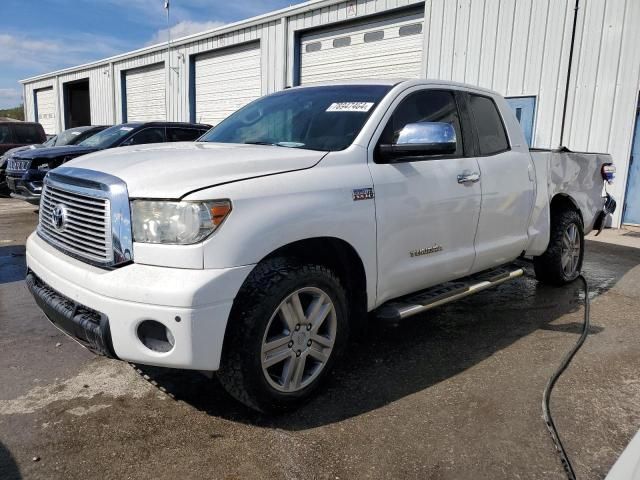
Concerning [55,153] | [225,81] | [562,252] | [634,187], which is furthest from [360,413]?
[225,81]

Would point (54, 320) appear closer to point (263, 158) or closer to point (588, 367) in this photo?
point (263, 158)

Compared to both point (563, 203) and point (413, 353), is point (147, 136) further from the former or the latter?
point (413, 353)

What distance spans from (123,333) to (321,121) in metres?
1.85

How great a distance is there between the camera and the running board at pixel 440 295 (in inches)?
130

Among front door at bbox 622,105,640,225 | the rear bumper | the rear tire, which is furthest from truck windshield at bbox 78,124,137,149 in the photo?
front door at bbox 622,105,640,225

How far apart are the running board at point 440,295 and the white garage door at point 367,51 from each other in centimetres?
821

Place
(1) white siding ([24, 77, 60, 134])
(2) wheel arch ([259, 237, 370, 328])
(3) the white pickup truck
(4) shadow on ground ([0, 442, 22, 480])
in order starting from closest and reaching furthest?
(4) shadow on ground ([0, 442, 22, 480]) → (3) the white pickup truck → (2) wheel arch ([259, 237, 370, 328]) → (1) white siding ([24, 77, 60, 134])

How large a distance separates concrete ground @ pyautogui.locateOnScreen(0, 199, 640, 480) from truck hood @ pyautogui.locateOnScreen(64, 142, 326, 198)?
1.25 m

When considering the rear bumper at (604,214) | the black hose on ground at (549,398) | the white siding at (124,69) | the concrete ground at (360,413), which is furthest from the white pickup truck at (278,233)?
the white siding at (124,69)

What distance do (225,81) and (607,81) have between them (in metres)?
11.8

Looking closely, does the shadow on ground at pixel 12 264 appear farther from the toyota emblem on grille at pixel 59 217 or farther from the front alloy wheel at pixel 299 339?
the front alloy wheel at pixel 299 339

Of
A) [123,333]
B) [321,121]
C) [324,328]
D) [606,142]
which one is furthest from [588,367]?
[606,142]

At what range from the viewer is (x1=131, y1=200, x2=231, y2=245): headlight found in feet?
8.01

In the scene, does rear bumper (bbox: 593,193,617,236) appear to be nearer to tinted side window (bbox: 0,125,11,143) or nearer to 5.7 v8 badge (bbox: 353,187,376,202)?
5.7 v8 badge (bbox: 353,187,376,202)
